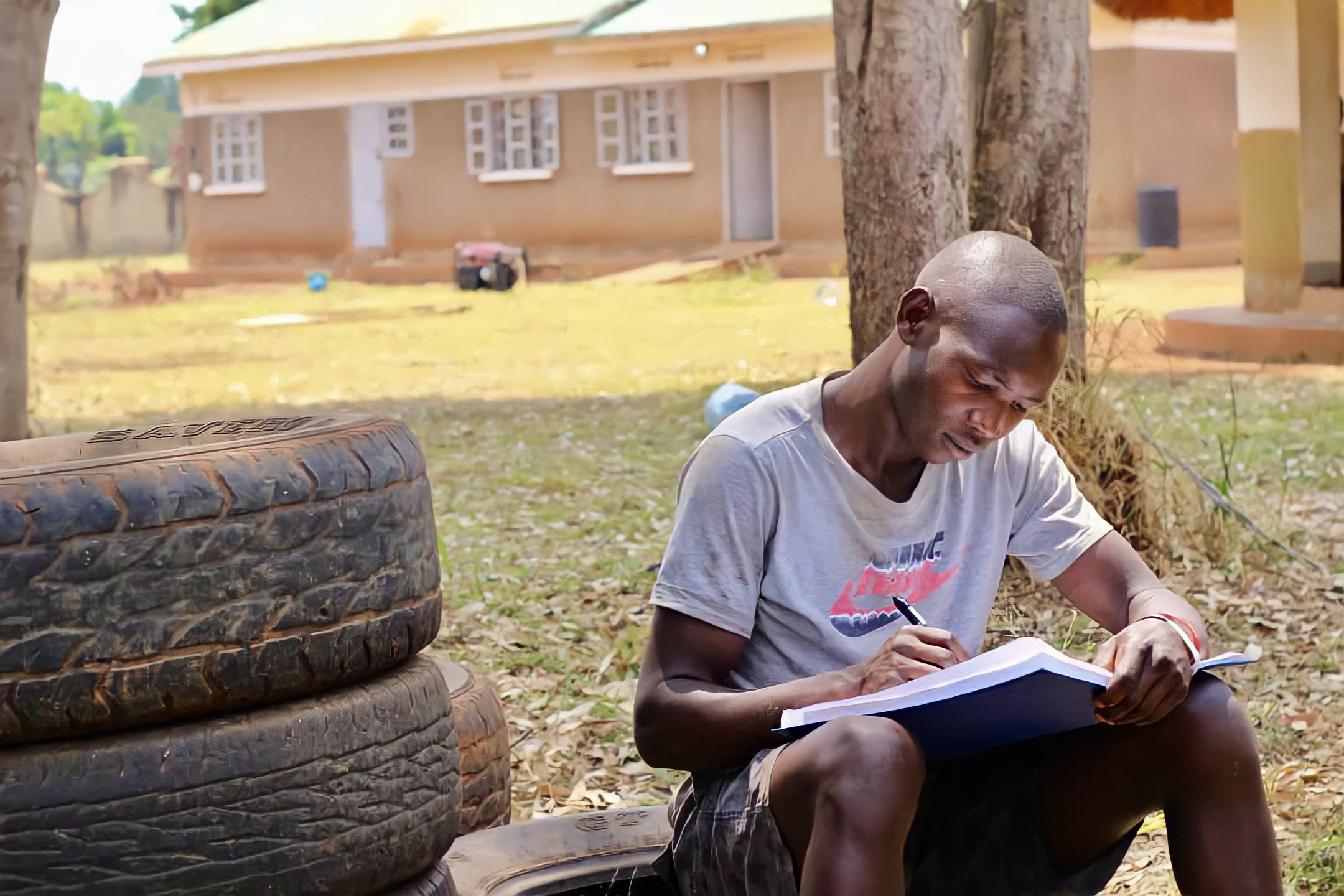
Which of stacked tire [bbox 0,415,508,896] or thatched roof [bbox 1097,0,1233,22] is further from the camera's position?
thatched roof [bbox 1097,0,1233,22]

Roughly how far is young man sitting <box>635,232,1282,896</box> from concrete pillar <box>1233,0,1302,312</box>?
10.8 meters

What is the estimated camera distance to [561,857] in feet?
10.2

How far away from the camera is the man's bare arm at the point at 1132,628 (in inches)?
93.2

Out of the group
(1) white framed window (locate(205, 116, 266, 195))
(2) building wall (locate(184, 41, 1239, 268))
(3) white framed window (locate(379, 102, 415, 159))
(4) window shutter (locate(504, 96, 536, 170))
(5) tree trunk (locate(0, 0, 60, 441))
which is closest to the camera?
(5) tree trunk (locate(0, 0, 60, 441))

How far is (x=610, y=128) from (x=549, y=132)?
3.40 ft

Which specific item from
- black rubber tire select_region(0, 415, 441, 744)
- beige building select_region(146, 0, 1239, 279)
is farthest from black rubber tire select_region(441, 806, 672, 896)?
beige building select_region(146, 0, 1239, 279)

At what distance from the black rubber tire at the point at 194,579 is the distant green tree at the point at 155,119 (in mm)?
67849

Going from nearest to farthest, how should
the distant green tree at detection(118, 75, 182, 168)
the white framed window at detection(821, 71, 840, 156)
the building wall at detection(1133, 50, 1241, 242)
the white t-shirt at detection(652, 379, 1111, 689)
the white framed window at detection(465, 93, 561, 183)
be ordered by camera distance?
the white t-shirt at detection(652, 379, 1111, 689) < the building wall at detection(1133, 50, 1241, 242) < the white framed window at detection(821, 71, 840, 156) < the white framed window at detection(465, 93, 561, 183) < the distant green tree at detection(118, 75, 182, 168)

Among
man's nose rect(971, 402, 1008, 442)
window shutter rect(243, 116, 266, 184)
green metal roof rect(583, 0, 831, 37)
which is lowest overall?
man's nose rect(971, 402, 1008, 442)

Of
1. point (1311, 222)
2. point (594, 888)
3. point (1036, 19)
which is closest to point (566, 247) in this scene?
point (1311, 222)

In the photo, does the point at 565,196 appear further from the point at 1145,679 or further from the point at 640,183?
the point at 1145,679

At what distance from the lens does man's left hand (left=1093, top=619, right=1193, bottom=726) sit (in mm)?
2352

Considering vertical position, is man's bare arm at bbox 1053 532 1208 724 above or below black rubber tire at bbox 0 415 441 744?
below

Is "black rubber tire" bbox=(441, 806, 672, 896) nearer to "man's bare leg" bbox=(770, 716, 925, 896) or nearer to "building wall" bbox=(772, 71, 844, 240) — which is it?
"man's bare leg" bbox=(770, 716, 925, 896)
